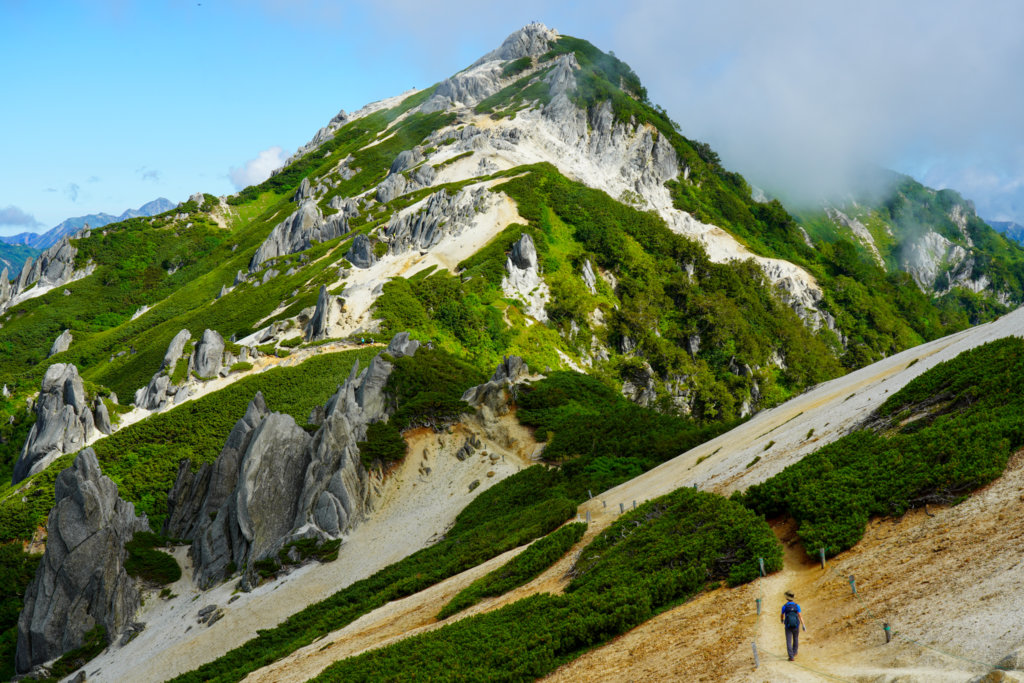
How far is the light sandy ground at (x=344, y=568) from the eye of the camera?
33.3m

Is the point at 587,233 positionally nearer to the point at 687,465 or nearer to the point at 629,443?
the point at 629,443

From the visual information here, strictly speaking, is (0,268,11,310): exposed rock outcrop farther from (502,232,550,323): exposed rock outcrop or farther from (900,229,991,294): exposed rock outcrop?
(900,229,991,294): exposed rock outcrop

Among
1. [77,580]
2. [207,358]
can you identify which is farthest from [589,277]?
[77,580]

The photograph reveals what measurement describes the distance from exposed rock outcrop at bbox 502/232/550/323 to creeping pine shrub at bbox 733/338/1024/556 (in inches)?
2218

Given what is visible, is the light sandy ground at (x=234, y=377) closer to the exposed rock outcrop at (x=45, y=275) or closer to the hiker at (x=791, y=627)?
the hiker at (x=791, y=627)

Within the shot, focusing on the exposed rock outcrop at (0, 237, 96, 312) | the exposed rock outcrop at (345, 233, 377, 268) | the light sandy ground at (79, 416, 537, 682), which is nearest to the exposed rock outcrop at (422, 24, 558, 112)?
the exposed rock outcrop at (345, 233, 377, 268)


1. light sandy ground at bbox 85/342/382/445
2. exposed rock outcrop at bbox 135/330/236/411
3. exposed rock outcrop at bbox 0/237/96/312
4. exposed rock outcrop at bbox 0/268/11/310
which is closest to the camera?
light sandy ground at bbox 85/342/382/445

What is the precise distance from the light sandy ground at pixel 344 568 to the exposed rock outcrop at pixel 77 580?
77.3 inches

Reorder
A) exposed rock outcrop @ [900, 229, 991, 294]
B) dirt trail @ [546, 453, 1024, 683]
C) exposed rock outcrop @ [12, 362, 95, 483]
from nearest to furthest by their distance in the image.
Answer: dirt trail @ [546, 453, 1024, 683] → exposed rock outcrop @ [12, 362, 95, 483] → exposed rock outcrop @ [900, 229, 991, 294]

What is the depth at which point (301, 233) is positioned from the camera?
125000mm

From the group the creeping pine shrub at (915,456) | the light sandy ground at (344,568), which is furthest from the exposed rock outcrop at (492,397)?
the creeping pine shrub at (915,456)

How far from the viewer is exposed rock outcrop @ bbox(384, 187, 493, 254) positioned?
92.2 metres

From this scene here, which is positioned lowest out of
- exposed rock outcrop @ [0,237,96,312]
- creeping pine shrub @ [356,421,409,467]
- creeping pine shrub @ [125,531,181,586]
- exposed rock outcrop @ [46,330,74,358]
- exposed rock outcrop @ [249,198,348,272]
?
creeping pine shrub @ [125,531,181,586]

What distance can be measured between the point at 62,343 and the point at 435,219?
2769 inches
